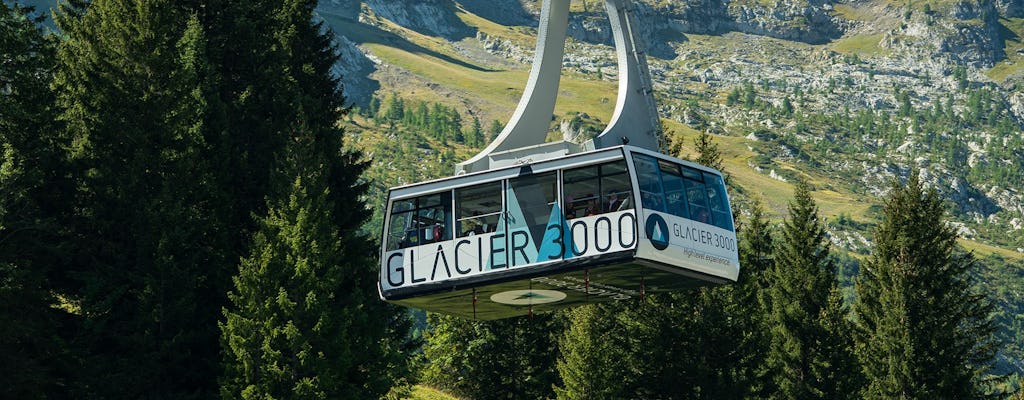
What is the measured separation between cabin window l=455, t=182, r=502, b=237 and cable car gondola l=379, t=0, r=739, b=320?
3cm

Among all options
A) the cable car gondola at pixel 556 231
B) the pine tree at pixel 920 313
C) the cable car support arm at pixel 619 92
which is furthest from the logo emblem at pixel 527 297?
the pine tree at pixel 920 313

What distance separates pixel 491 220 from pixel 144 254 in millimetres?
15459

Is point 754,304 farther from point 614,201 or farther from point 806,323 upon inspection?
point 614,201

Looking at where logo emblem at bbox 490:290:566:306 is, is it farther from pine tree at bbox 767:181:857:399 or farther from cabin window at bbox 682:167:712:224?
pine tree at bbox 767:181:857:399

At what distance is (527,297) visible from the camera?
3588cm

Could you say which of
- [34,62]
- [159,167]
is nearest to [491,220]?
[159,167]

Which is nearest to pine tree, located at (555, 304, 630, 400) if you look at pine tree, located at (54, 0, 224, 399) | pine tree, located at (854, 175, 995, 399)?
pine tree, located at (854, 175, 995, 399)

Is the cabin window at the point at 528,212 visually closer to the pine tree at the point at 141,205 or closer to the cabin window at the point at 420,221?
the cabin window at the point at 420,221

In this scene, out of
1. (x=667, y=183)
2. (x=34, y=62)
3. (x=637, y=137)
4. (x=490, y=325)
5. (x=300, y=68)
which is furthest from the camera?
(x=490, y=325)

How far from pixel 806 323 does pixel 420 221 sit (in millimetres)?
37165

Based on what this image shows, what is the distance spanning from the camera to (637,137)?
39.2 metres

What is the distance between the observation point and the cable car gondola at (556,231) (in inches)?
1277

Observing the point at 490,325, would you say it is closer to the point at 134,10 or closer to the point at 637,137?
the point at 134,10

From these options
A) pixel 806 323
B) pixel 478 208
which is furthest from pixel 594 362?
pixel 478 208
